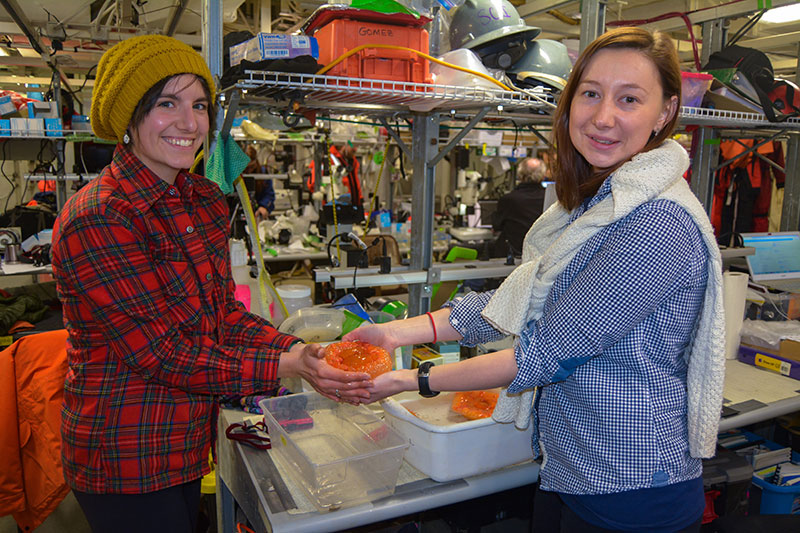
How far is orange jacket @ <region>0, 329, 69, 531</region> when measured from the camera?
6.95 ft

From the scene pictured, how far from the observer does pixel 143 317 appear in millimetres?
1465

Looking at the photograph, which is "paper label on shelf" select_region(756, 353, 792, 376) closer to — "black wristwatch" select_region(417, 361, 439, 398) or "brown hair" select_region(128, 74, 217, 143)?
"black wristwatch" select_region(417, 361, 439, 398)

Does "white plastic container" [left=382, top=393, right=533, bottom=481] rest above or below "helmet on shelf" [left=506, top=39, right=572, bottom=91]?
below

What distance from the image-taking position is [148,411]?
1.53 m

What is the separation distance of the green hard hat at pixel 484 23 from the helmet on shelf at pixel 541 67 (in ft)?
0.24

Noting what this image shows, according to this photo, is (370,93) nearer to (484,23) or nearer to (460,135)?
(460,135)

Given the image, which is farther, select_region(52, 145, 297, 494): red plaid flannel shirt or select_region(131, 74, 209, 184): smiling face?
select_region(131, 74, 209, 184): smiling face

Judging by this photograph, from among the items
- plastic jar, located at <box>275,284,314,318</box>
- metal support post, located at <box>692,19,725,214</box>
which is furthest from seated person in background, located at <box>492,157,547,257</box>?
plastic jar, located at <box>275,284,314,318</box>

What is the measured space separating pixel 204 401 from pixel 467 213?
6.41 metres

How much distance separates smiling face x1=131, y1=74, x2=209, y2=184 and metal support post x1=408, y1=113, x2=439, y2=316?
1200 millimetres

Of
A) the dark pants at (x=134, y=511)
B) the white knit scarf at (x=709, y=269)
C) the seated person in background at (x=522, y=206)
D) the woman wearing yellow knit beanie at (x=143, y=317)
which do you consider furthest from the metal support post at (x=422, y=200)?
the seated person in background at (x=522, y=206)

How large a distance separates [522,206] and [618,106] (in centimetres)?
483

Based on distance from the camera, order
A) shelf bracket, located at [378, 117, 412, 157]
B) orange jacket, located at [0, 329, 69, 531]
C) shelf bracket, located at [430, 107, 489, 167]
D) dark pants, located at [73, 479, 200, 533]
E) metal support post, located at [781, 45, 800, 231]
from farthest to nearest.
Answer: metal support post, located at [781, 45, 800, 231]
shelf bracket, located at [378, 117, 412, 157]
shelf bracket, located at [430, 107, 489, 167]
orange jacket, located at [0, 329, 69, 531]
dark pants, located at [73, 479, 200, 533]

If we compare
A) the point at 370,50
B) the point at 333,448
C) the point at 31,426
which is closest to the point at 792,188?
the point at 370,50
